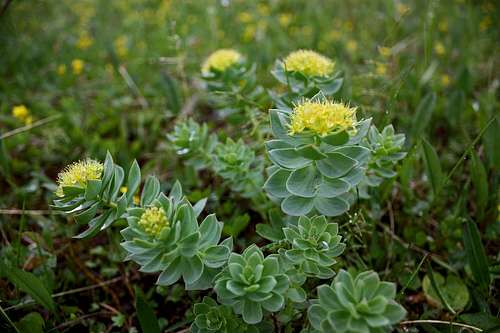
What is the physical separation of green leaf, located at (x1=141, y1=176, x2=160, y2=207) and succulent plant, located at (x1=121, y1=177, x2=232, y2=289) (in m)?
0.04

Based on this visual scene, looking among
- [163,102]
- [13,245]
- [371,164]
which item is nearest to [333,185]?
[371,164]

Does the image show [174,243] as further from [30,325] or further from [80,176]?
[30,325]

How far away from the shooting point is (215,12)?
413 cm

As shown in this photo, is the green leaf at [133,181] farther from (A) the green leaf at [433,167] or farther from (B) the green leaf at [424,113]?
(B) the green leaf at [424,113]

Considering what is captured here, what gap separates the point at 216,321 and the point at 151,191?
50 cm

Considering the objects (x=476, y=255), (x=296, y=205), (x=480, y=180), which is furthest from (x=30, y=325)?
(x=480, y=180)

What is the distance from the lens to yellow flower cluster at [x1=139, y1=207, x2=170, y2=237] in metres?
1.28

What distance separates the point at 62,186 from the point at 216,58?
3.48 ft

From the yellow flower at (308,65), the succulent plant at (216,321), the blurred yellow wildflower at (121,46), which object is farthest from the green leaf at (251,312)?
the blurred yellow wildflower at (121,46)

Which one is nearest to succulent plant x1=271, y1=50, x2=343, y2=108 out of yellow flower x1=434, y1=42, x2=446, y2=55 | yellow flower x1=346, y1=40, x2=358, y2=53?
yellow flower x1=346, y1=40, x2=358, y2=53

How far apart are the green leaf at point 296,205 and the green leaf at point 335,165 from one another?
12cm

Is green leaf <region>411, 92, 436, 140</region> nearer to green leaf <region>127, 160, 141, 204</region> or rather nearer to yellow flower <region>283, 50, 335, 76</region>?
yellow flower <region>283, 50, 335, 76</region>

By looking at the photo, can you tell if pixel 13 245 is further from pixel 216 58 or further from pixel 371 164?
pixel 371 164

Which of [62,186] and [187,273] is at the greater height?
[62,186]
